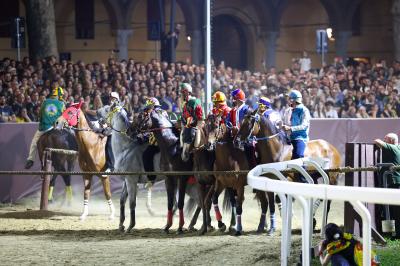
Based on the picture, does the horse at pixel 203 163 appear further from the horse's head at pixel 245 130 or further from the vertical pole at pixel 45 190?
the vertical pole at pixel 45 190

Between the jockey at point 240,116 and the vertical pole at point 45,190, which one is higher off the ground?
the jockey at point 240,116

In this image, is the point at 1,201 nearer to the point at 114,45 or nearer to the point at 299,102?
the point at 299,102

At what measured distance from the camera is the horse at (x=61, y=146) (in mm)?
19383

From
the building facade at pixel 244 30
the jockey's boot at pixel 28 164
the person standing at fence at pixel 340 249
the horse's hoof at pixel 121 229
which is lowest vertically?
the horse's hoof at pixel 121 229

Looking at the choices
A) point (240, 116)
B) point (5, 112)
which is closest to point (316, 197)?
point (240, 116)

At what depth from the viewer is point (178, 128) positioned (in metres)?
15.5

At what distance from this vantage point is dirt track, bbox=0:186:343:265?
11.3m

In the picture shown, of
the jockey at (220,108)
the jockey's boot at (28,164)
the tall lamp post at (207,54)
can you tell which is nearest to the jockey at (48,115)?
the jockey's boot at (28,164)

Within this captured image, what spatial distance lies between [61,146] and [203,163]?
5.33 meters

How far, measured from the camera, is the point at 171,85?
2359 cm

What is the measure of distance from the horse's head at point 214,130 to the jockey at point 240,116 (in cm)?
18

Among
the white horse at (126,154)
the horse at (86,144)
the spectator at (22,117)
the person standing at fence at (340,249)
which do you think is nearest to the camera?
the person standing at fence at (340,249)

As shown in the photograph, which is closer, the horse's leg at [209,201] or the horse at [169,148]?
the horse's leg at [209,201]

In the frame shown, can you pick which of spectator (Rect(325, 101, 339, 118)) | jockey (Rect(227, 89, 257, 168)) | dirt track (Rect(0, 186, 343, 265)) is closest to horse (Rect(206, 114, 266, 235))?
jockey (Rect(227, 89, 257, 168))
